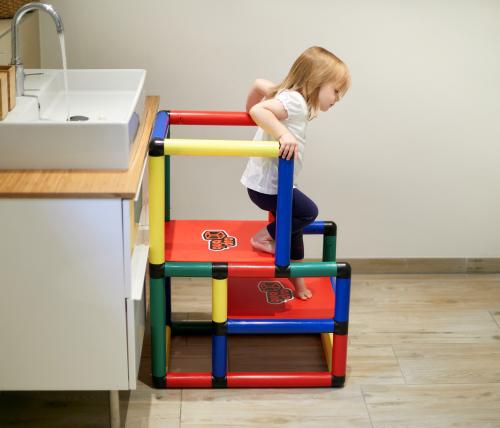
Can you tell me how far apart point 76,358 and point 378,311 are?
1.27 metres

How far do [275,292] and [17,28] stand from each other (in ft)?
3.64

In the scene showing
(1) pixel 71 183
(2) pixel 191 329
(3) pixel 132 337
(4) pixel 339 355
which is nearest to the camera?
(1) pixel 71 183

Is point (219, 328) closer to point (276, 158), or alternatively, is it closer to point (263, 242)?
point (263, 242)

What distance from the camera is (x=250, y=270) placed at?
8.07ft

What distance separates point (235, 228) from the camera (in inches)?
109

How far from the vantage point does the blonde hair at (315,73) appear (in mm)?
2418

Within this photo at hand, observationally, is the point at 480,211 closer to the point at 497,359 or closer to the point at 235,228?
the point at 497,359

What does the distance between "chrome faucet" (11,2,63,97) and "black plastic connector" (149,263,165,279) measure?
61cm

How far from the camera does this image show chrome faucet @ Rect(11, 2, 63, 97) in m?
2.27

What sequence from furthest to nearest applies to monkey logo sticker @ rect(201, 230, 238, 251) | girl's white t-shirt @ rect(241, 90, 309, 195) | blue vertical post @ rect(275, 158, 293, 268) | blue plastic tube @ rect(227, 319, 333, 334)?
monkey logo sticker @ rect(201, 230, 238, 251) < blue plastic tube @ rect(227, 319, 333, 334) < girl's white t-shirt @ rect(241, 90, 309, 195) < blue vertical post @ rect(275, 158, 293, 268)

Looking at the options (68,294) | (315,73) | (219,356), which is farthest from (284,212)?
(68,294)

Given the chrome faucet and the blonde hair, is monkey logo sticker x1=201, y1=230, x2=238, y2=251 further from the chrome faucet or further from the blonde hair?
the chrome faucet

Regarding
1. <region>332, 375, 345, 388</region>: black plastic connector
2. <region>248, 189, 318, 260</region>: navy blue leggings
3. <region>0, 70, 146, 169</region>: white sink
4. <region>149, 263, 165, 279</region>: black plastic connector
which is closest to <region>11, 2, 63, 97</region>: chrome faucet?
<region>0, 70, 146, 169</region>: white sink

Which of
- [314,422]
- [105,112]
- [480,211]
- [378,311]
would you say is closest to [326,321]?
[314,422]
